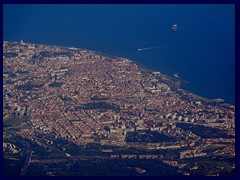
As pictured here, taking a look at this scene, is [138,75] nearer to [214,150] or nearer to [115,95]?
[115,95]

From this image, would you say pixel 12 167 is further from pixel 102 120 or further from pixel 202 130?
pixel 202 130

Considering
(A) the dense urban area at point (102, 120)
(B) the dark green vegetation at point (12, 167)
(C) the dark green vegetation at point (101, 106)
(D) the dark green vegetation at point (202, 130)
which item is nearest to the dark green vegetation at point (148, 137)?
(A) the dense urban area at point (102, 120)

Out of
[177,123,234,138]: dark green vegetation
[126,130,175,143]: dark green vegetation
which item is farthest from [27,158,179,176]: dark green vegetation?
[177,123,234,138]: dark green vegetation

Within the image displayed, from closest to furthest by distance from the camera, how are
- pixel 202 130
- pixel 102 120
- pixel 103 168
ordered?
pixel 103 168 → pixel 202 130 → pixel 102 120

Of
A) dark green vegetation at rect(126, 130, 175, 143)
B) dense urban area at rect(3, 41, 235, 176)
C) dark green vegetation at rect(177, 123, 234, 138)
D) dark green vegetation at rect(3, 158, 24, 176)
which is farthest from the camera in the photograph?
dark green vegetation at rect(177, 123, 234, 138)

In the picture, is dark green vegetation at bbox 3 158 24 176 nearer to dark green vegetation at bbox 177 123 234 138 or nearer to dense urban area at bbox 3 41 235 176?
dense urban area at bbox 3 41 235 176

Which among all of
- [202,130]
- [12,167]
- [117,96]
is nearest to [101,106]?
[117,96]

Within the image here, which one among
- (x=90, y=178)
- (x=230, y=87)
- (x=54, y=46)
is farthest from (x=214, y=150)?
(x=54, y=46)
